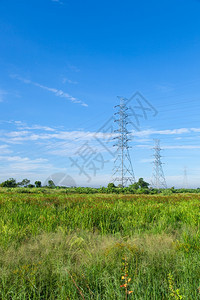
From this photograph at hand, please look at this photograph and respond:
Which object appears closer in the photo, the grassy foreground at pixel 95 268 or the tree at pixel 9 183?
the grassy foreground at pixel 95 268

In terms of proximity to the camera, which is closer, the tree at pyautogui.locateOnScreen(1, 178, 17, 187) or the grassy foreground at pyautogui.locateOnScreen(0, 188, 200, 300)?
the grassy foreground at pyautogui.locateOnScreen(0, 188, 200, 300)

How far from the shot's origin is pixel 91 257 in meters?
2.79

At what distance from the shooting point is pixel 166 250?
309 cm

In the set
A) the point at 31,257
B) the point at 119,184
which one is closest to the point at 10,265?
the point at 31,257

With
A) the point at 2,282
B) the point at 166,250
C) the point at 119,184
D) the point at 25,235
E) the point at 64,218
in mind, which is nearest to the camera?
the point at 2,282

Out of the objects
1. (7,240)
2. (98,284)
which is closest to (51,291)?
(98,284)

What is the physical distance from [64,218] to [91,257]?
2.20 metres

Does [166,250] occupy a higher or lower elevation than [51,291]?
higher

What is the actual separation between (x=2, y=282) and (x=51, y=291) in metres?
0.50

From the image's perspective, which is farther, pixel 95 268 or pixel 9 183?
pixel 9 183

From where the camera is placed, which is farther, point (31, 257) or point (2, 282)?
point (31, 257)

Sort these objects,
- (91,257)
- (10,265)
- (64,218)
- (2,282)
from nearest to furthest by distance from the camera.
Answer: (2,282) → (10,265) → (91,257) → (64,218)

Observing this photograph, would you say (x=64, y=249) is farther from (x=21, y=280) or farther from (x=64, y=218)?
(x=64, y=218)

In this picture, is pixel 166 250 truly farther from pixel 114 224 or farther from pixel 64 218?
pixel 64 218
